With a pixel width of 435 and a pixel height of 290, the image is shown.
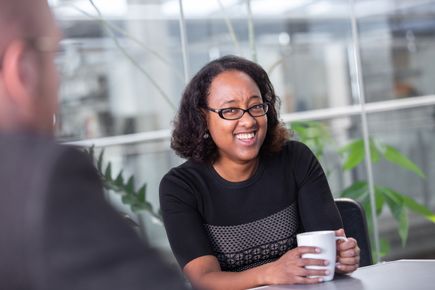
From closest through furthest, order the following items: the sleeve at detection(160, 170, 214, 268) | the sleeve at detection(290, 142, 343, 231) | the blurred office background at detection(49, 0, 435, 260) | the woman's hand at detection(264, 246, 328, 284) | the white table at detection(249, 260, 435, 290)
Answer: the white table at detection(249, 260, 435, 290) < the woman's hand at detection(264, 246, 328, 284) < the sleeve at detection(160, 170, 214, 268) < the sleeve at detection(290, 142, 343, 231) < the blurred office background at detection(49, 0, 435, 260)

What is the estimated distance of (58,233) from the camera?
1.06 ft

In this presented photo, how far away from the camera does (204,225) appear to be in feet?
6.15

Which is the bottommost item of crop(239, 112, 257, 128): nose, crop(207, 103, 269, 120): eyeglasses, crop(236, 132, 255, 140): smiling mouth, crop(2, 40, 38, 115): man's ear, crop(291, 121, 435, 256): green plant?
crop(291, 121, 435, 256): green plant

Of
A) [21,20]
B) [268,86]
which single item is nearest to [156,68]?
[268,86]

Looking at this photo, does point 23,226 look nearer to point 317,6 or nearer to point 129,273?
point 129,273

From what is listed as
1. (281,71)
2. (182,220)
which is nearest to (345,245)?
(182,220)

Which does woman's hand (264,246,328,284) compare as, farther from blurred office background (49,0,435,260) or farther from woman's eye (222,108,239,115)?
blurred office background (49,0,435,260)

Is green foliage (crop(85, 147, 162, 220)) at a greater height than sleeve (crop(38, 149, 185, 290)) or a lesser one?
lesser

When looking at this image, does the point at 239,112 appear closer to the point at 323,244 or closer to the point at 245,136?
the point at 245,136

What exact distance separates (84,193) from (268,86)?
1842 millimetres

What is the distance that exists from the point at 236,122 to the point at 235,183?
0.16 metres

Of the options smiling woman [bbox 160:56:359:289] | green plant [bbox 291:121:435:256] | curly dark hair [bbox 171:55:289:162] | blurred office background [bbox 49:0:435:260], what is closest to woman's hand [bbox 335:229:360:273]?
smiling woman [bbox 160:56:359:289]

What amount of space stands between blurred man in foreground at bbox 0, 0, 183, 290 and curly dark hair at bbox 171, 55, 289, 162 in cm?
167

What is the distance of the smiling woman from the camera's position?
184cm
